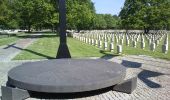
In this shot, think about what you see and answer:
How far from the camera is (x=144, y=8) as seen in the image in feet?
192

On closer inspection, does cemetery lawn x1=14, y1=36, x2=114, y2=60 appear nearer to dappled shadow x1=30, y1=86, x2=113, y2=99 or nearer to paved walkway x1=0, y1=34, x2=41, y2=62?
paved walkway x1=0, y1=34, x2=41, y2=62

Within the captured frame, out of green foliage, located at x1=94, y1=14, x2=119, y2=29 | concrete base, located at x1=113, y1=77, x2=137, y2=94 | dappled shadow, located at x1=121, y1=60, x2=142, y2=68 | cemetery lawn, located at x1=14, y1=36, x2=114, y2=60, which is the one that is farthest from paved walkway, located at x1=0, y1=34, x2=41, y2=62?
green foliage, located at x1=94, y1=14, x2=119, y2=29

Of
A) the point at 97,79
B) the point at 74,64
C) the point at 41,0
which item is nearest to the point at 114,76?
the point at 97,79

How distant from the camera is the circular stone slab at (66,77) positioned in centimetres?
826

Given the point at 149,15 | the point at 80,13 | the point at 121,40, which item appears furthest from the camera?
the point at 149,15

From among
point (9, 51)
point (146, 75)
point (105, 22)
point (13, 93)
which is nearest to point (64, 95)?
point (13, 93)

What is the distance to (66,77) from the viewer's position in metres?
9.07

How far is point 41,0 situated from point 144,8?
2443cm

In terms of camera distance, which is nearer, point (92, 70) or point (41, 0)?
point (92, 70)

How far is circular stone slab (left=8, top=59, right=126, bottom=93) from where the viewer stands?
8.26m

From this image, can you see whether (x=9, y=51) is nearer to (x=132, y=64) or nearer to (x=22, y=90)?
(x=132, y=64)

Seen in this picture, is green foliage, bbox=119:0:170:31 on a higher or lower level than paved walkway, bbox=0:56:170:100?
higher

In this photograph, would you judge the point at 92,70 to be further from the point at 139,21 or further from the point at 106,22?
the point at 106,22

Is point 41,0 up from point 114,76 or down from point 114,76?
up
